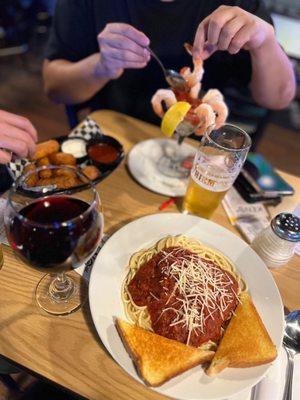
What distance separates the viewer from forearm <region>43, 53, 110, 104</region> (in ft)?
5.06

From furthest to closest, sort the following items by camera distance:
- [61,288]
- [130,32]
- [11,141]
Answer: [130,32]
[11,141]
[61,288]

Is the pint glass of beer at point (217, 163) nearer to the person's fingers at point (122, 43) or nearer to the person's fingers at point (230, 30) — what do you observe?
the person's fingers at point (230, 30)

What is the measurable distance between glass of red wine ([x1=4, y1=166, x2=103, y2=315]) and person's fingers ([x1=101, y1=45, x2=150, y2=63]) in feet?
1.98

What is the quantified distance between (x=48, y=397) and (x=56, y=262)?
0.73 m

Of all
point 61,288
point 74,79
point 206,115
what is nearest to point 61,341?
point 61,288

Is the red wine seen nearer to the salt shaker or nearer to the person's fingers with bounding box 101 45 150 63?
the salt shaker

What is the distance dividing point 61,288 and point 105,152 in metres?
0.59

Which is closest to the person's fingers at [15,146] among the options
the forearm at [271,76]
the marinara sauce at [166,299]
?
the marinara sauce at [166,299]

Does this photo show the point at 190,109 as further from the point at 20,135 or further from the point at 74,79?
the point at 74,79

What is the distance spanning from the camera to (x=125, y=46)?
4.15ft

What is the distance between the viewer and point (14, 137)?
1.03 metres

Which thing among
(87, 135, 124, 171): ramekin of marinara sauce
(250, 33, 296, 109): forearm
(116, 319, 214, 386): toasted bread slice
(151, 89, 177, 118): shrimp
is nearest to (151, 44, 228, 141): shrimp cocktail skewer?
(151, 89, 177, 118): shrimp

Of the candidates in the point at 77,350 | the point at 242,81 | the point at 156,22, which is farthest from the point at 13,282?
the point at 242,81

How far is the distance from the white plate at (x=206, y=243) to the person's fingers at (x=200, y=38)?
567 mm
